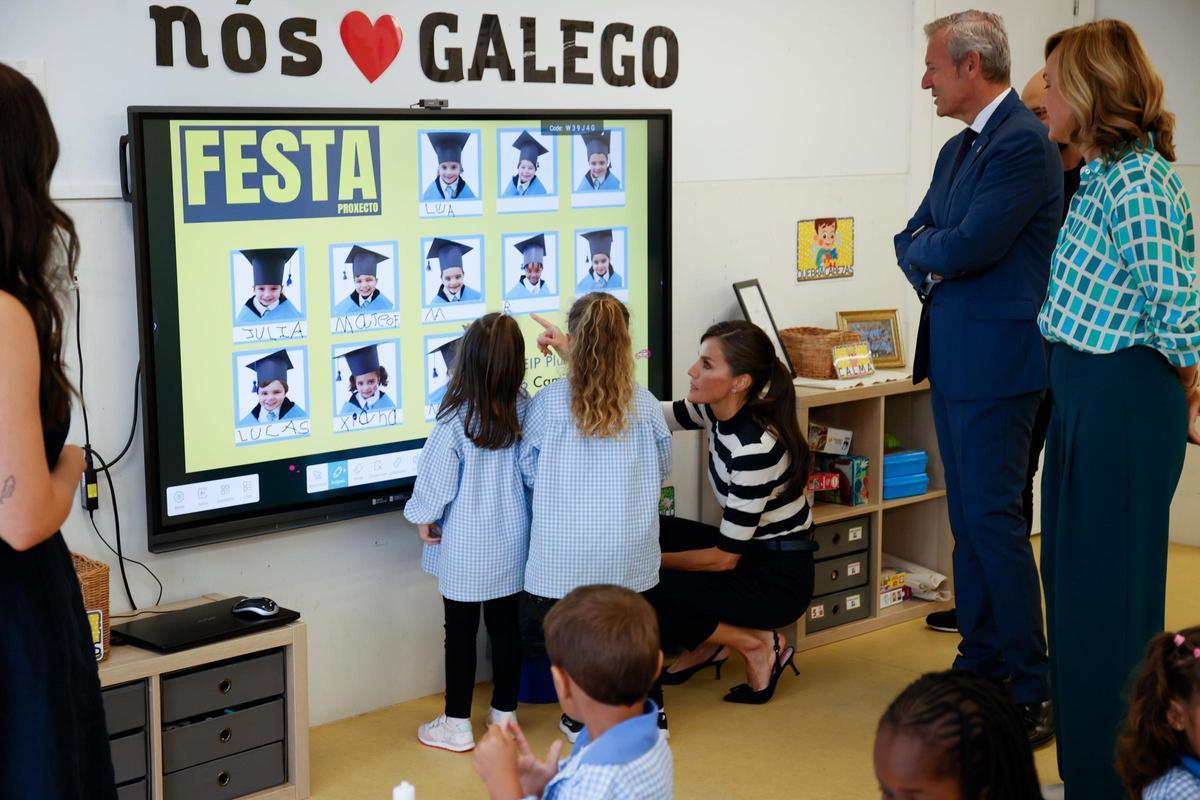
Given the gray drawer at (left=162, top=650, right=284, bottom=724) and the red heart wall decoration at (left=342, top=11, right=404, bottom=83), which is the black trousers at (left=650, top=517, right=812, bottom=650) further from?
the red heart wall decoration at (left=342, top=11, right=404, bottom=83)

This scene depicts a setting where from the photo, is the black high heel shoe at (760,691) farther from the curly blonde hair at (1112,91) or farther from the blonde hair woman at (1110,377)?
the curly blonde hair at (1112,91)

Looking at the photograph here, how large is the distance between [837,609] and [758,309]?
992mm

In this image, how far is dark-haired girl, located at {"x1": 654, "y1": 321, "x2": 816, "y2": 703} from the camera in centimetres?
367

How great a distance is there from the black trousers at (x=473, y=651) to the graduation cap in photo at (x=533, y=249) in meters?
0.93

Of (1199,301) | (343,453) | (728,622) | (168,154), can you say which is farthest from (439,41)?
(1199,301)

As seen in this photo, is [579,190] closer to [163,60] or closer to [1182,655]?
[163,60]

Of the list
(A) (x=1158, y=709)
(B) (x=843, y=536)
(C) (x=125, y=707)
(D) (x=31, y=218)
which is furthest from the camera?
(B) (x=843, y=536)

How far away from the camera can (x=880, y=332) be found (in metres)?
4.77

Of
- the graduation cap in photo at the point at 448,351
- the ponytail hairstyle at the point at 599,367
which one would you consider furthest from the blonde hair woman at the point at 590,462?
the graduation cap in photo at the point at 448,351

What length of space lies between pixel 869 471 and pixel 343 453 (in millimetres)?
1797

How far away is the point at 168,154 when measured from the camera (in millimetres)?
3062

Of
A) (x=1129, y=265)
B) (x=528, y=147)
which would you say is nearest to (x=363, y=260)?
(x=528, y=147)

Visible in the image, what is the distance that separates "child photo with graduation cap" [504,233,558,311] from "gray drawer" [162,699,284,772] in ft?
4.17

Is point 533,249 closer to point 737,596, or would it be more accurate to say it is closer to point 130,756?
point 737,596
